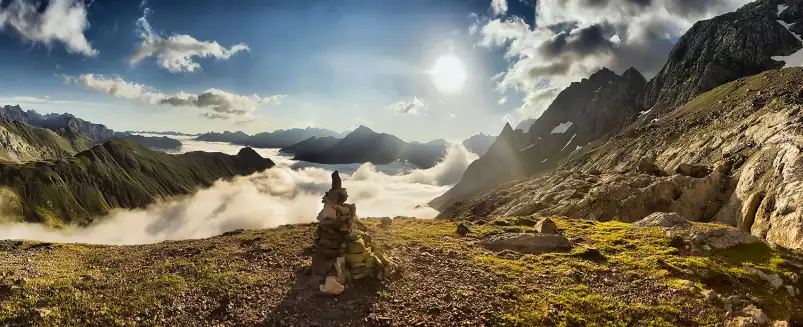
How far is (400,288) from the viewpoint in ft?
103

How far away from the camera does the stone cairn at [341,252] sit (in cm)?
3189

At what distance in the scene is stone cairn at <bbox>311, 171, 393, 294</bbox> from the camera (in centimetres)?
3189

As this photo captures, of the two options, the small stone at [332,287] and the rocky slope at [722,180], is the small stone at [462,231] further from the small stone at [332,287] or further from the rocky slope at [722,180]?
the rocky slope at [722,180]

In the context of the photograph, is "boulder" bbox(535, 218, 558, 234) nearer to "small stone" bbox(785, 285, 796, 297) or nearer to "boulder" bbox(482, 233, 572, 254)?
"boulder" bbox(482, 233, 572, 254)

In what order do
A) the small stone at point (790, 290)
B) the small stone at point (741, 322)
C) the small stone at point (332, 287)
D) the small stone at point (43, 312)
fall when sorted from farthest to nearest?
1. the small stone at point (332, 287)
2. the small stone at point (790, 290)
3. the small stone at point (43, 312)
4. the small stone at point (741, 322)

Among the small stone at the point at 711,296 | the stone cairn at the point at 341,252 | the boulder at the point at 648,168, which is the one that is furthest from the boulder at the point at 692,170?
the stone cairn at the point at 341,252

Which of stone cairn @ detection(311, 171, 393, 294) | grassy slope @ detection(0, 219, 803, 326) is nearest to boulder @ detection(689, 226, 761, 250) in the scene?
grassy slope @ detection(0, 219, 803, 326)

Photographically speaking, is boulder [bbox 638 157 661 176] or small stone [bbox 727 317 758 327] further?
boulder [bbox 638 157 661 176]

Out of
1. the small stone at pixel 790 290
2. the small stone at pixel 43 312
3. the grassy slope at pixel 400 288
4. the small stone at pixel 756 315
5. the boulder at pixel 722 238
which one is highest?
the boulder at pixel 722 238

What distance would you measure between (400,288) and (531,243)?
19945mm

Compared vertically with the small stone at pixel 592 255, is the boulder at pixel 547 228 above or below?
above

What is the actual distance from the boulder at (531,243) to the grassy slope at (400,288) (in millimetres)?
2046

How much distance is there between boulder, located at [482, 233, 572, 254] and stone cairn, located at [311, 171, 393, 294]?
16.2m

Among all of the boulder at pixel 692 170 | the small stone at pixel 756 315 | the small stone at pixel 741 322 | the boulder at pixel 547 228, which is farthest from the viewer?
the boulder at pixel 692 170
